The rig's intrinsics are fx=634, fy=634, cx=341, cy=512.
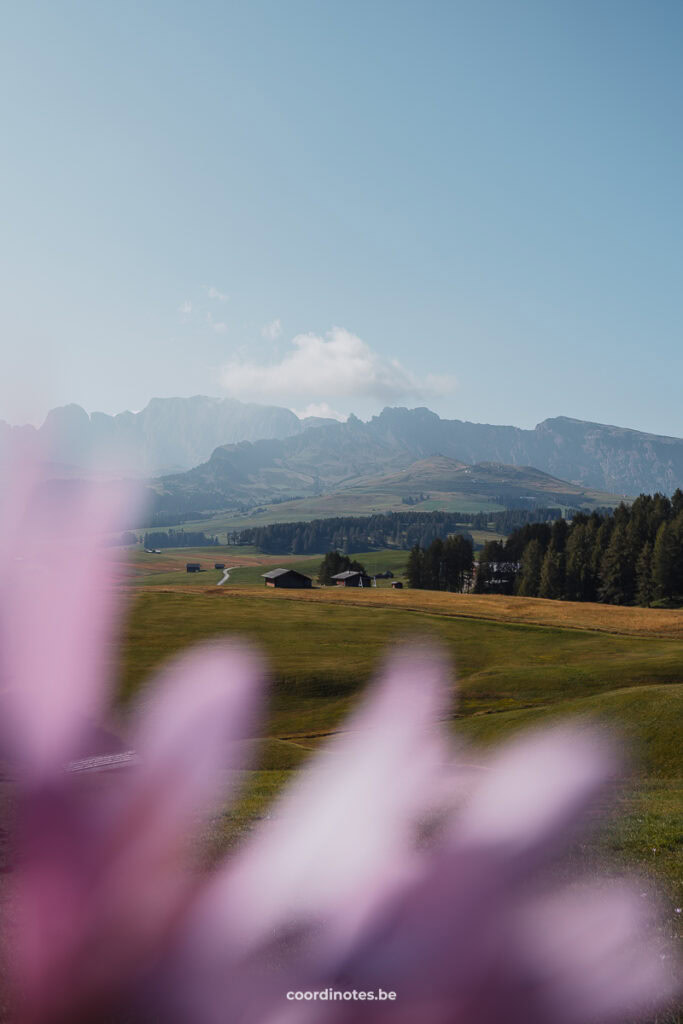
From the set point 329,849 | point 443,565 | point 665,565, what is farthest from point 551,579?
point 329,849

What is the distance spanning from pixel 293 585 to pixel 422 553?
125 ft

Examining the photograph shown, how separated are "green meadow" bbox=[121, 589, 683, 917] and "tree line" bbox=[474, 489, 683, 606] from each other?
43.4 m

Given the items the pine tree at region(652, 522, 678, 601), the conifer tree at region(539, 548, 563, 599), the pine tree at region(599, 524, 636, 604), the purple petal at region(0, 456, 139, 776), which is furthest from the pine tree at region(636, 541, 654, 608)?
the purple petal at region(0, 456, 139, 776)

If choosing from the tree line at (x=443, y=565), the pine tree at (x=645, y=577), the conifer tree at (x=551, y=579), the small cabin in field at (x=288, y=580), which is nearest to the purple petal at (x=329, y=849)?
the pine tree at (x=645, y=577)

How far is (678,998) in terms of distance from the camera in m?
11.6

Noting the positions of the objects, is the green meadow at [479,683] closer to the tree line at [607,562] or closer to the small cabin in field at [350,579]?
the tree line at [607,562]

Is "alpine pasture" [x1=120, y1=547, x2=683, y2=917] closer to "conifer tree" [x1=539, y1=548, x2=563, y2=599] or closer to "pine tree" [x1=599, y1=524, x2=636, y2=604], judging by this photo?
"conifer tree" [x1=539, y1=548, x2=563, y2=599]

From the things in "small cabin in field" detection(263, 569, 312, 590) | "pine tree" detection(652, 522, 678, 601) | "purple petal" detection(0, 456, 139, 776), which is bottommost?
"purple petal" detection(0, 456, 139, 776)

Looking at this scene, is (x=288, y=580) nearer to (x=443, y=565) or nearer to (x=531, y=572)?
(x=443, y=565)

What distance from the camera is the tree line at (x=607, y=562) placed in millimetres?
127000

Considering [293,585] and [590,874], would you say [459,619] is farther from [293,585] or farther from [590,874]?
[590,874]

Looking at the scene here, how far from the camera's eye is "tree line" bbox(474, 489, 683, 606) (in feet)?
417

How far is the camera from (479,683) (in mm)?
67500

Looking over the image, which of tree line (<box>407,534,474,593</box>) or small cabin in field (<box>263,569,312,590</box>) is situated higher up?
tree line (<box>407,534,474,593</box>)
